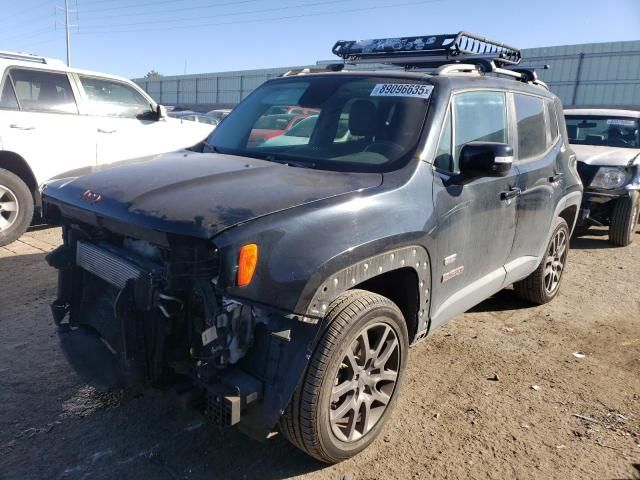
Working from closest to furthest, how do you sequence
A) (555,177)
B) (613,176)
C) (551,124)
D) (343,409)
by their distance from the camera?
1. (343,409)
2. (555,177)
3. (551,124)
4. (613,176)

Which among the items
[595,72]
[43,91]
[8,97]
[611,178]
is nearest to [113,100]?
[43,91]

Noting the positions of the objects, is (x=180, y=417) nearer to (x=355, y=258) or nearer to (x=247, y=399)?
(x=247, y=399)

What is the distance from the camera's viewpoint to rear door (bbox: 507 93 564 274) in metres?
3.98

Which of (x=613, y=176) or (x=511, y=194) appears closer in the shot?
(x=511, y=194)

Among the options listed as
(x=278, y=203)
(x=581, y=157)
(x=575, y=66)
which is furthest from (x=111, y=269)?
(x=575, y=66)

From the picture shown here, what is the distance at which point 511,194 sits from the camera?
369 cm

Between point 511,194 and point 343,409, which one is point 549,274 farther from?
point 343,409

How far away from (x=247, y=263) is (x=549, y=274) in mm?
3768

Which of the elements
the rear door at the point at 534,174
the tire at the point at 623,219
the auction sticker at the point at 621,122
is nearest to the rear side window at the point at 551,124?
the rear door at the point at 534,174

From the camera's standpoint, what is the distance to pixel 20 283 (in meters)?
4.93

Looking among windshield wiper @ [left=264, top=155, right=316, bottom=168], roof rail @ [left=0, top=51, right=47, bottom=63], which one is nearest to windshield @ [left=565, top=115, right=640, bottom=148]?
windshield wiper @ [left=264, top=155, right=316, bottom=168]

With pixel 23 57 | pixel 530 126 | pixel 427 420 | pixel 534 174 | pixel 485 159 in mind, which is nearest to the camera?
pixel 485 159

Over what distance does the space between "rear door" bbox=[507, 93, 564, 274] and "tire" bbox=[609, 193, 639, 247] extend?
10.6ft

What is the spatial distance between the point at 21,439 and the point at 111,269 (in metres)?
1.09
